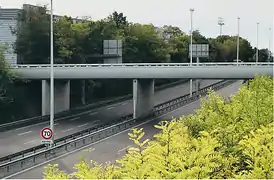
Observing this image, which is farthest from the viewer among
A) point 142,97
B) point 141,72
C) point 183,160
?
point 142,97

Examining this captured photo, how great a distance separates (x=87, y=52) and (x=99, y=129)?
25.5 meters

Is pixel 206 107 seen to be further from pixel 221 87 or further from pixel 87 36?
pixel 221 87

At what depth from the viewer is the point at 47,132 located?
77.3 feet

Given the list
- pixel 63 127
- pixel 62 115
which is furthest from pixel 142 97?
pixel 63 127

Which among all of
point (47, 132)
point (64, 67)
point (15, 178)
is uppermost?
point (64, 67)

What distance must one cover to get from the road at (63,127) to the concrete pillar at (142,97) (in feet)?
7.91

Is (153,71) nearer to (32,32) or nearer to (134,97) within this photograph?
(134,97)

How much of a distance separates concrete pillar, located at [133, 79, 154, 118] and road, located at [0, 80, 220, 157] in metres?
2.41

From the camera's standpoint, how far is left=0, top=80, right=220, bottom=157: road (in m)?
31.6

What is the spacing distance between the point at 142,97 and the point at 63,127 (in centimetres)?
912

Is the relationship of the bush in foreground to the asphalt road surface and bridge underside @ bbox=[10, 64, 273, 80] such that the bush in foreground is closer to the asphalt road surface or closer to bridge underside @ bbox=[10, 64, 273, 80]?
the asphalt road surface

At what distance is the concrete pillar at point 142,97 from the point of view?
4312cm

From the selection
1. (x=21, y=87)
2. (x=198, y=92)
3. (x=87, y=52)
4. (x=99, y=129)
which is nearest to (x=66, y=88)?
(x=21, y=87)

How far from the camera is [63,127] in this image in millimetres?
38438
